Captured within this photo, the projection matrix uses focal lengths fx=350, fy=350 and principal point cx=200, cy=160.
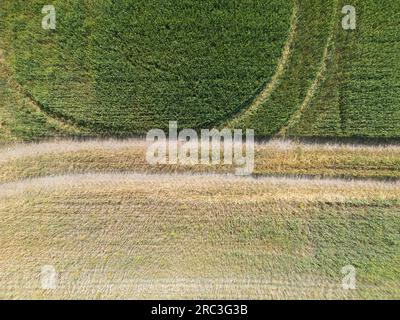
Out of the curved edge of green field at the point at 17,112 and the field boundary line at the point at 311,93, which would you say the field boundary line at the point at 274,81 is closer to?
the field boundary line at the point at 311,93

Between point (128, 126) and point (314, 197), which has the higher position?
point (128, 126)

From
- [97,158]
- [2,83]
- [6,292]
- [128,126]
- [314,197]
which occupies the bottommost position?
[6,292]

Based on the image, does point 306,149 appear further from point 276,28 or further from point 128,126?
point 128,126

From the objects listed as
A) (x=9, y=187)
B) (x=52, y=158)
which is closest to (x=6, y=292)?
(x=9, y=187)

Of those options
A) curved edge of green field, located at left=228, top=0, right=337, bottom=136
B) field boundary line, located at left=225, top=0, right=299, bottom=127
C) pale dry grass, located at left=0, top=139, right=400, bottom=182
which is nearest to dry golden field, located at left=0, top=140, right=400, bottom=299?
pale dry grass, located at left=0, top=139, right=400, bottom=182

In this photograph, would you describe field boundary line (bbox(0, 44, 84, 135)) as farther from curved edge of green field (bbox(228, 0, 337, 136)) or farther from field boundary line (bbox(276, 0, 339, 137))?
field boundary line (bbox(276, 0, 339, 137))

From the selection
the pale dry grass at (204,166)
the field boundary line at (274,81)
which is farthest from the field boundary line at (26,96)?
the field boundary line at (274,81)
